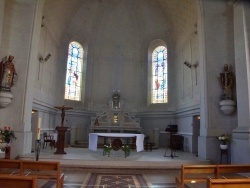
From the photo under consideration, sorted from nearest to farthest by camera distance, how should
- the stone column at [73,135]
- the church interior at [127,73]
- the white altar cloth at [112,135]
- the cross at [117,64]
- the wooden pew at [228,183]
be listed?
the wooden pew at [228,183]
the church interior at [127,73]
the white altar cloth at [112,135]
the stone column at [73,135]
the cross at [117,64]

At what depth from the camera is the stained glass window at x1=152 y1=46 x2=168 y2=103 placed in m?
16.2

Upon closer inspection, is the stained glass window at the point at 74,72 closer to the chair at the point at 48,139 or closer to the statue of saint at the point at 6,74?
the chair at the point at 48,139

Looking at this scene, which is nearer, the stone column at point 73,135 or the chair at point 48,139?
the chair at point 48,139

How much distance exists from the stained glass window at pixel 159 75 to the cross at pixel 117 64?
2.16m

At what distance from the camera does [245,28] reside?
334 inches

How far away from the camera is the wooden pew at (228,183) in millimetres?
3087

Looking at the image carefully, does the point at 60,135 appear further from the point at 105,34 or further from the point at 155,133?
the point at 105,34

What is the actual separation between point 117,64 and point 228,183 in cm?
1443

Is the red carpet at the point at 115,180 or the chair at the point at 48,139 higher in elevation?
the chair at the point at 48,139

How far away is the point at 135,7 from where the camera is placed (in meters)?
16.5

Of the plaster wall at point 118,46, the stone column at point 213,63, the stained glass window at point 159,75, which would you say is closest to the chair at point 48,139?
the plaster wall at point 118,46

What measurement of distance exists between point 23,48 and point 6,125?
3.17m

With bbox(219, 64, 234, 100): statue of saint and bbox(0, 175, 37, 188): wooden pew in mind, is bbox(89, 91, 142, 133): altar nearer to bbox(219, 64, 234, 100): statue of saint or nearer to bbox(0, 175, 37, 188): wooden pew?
→ bbox(219, 64, 234, 100): statue of saint

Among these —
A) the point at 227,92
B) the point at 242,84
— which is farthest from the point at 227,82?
the point at 242,84
